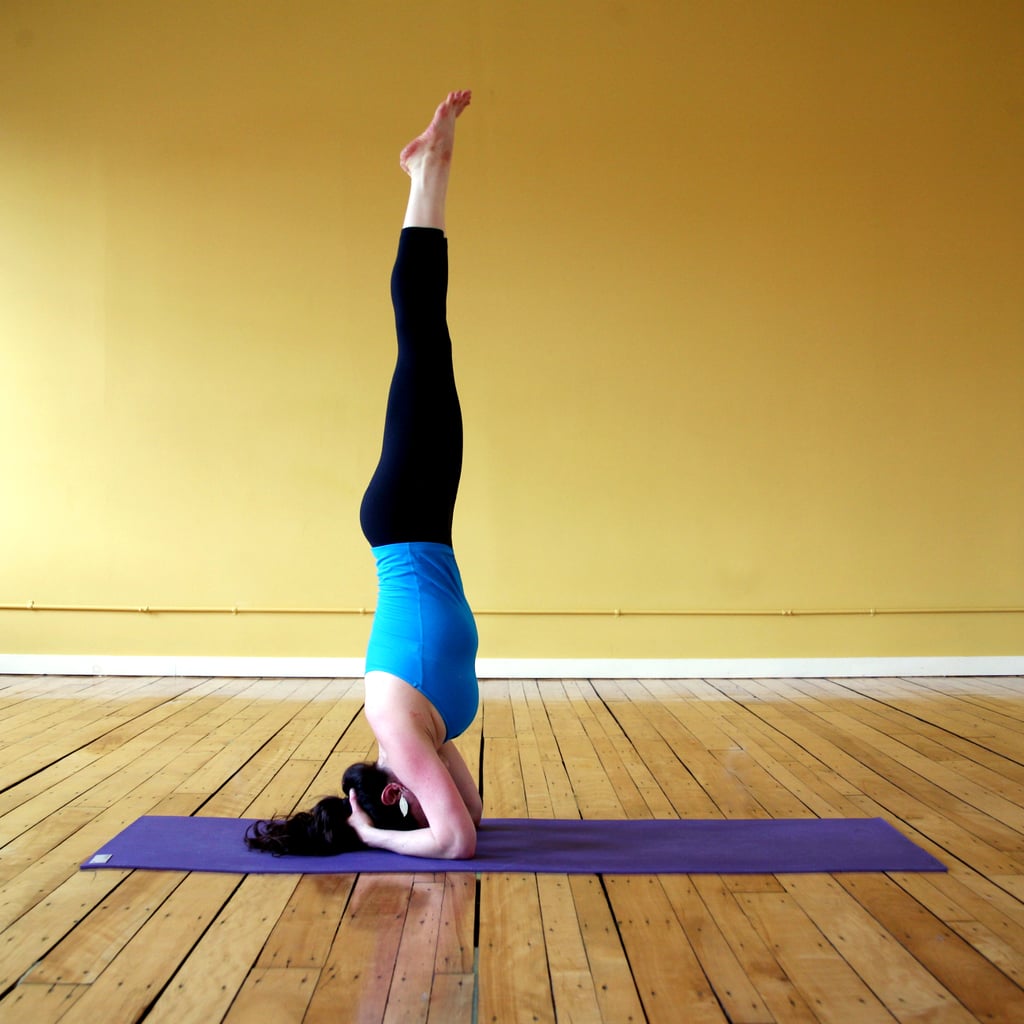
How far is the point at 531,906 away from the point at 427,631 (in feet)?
2.05

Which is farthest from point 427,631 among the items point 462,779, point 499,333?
point 499,333

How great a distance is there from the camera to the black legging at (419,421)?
214 cm

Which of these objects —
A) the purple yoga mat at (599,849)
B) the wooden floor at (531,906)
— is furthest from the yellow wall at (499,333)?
the purple yoga mat at (599,849)

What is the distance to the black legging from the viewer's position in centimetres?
214

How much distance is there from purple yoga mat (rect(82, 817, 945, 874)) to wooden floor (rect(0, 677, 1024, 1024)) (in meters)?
0.06

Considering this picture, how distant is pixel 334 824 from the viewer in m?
2.18

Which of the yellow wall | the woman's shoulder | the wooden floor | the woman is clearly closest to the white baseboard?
the yellow wall

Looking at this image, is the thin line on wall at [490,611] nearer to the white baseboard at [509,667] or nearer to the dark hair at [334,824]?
the white baseboard at [509,667]

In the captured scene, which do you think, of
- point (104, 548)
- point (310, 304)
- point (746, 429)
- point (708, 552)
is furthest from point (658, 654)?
point (104, 548)

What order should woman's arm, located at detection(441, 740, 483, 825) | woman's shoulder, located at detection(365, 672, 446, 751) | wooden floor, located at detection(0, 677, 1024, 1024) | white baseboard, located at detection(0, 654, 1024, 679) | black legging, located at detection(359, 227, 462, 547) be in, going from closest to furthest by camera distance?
wooden floor, located at detection(0, 677, 1024, 1024), woman's shoulder, located at detection(365, 672, 446, 751), black legging, located at detection(359, 227, 462, 547), woman's arm, located at detection(441, 740, 483, 825), white baseboard, located at detection(0, 654, 1024, 679)

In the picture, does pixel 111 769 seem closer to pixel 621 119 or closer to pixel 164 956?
pixel 164 956

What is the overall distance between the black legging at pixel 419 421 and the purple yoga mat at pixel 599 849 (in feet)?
2.44

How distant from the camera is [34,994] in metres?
1.48

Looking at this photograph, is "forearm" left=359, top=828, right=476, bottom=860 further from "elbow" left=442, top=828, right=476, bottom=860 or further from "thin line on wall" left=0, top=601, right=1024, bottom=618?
"thin line on wall" left=0, top=601, right=1024, bottom=618
